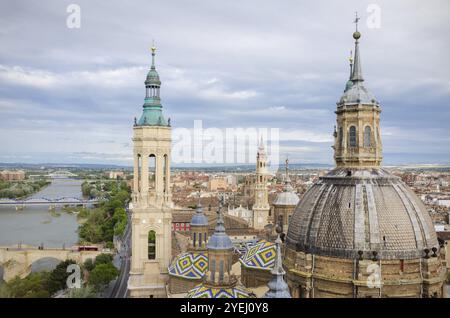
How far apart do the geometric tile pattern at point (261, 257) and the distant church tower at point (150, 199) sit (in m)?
2.97

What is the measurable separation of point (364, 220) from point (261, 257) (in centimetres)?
431

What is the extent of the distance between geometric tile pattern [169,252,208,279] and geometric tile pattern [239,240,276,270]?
1.15 metres

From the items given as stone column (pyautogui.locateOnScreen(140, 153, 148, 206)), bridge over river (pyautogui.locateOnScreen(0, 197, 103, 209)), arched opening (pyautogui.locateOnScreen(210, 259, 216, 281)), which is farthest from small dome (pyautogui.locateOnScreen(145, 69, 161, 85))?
bridge over river (pyautogui.locateOnScreen(0, 197, 103, 209))

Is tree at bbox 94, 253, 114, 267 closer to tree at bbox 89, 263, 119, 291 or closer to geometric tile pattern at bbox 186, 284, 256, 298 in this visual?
tree at bbox 89, 263, 119, 291

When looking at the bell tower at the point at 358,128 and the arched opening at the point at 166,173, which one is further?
the arched opening at the point at 166,173

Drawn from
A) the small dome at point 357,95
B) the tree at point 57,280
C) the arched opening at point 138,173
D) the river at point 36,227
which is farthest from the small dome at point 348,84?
the river at point 36,227

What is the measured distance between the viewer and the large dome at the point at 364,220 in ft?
23.5

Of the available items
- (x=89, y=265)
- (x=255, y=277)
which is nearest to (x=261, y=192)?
(x=89, y=265)

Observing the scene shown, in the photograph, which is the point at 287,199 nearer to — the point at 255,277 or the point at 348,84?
the point at 255,277

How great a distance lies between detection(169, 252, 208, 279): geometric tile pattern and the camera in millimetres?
11453

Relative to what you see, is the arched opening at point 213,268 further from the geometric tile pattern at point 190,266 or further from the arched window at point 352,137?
the arched window at point 352,137

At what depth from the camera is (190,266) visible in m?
11.7
